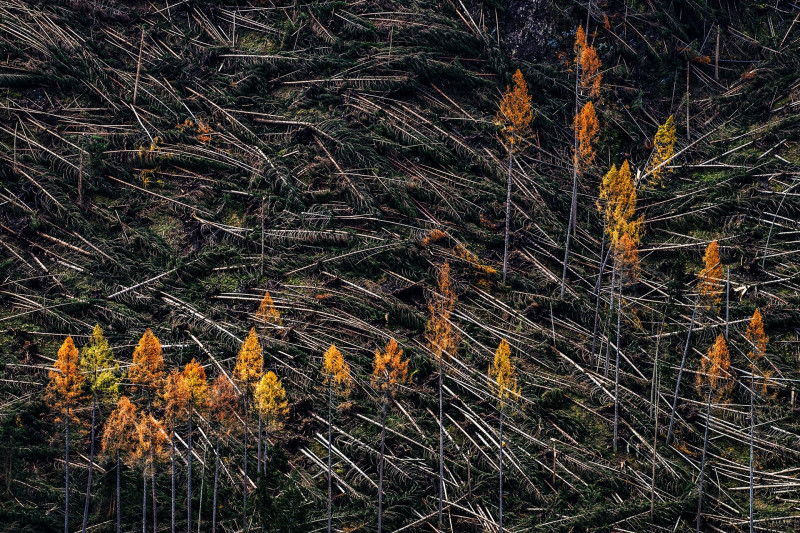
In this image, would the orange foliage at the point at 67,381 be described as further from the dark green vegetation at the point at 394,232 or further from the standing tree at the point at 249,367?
the standing tree at the point at 249,367

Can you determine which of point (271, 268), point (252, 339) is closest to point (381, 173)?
point (271, 268)

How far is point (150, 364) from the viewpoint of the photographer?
92.8ft

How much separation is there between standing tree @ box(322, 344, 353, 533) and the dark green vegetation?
547mm

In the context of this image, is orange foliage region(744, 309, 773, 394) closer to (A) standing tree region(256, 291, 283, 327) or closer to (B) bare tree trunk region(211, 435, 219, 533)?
(A) standing tree region(256, 291, 283, 327)

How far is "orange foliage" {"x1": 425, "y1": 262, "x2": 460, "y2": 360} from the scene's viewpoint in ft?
108

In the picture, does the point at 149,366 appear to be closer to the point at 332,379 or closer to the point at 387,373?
the point at 332,379

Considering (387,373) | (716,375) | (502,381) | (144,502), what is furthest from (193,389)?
(716,375)

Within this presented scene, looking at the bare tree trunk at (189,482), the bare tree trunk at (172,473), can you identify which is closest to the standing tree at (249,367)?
the bare tree trunk at (189,482)

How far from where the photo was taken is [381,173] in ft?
128

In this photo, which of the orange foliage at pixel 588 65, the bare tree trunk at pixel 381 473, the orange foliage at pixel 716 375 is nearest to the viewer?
the bare tree trunk at pixel 381 473

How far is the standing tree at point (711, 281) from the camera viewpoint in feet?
102

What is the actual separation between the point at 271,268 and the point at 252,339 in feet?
21.9

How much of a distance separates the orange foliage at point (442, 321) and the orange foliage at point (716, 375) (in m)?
9.17

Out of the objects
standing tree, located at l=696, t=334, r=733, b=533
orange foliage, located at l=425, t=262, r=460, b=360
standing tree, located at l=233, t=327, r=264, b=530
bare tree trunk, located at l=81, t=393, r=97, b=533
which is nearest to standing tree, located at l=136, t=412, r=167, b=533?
bare tree trunk, located at l=81, t=393, r=97, b=533
